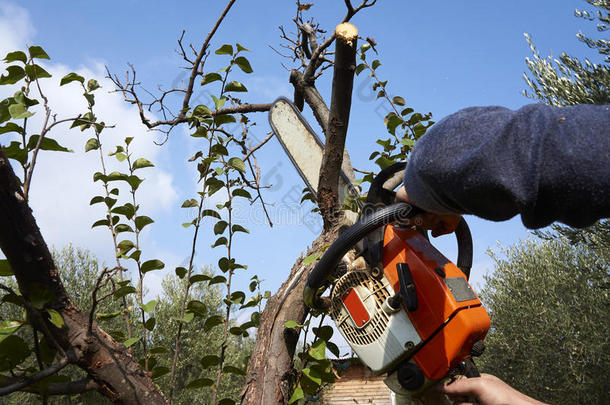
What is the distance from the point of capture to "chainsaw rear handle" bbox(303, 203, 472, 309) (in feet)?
4.02

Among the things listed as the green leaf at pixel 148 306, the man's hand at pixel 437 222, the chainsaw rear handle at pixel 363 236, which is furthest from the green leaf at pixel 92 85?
the man's hand at pixel 437 222

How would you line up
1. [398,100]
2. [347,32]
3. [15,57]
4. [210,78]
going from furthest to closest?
[398,100], [210,78], [347,32], [15,57]

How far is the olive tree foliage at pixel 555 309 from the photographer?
9.12 m

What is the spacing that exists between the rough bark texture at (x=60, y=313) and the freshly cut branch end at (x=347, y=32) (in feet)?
3.66

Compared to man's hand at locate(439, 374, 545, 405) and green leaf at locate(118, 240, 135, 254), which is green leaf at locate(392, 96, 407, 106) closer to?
green leaf at locate(118, 240, 135, 254)

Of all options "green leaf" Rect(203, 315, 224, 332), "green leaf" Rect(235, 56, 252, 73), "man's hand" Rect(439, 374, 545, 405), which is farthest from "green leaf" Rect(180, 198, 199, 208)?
"man's hand" Rect(439, 374, 545, 405)

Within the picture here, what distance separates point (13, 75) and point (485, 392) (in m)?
1.68

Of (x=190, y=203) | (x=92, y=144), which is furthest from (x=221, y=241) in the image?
(x=92, y=144)

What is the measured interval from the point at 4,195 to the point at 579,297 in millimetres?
12981

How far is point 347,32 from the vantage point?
1643 millimetres

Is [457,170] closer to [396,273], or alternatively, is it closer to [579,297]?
[396,273]

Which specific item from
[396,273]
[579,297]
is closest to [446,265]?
[396,273]

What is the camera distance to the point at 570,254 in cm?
1237

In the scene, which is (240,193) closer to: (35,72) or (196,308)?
(196,308)
